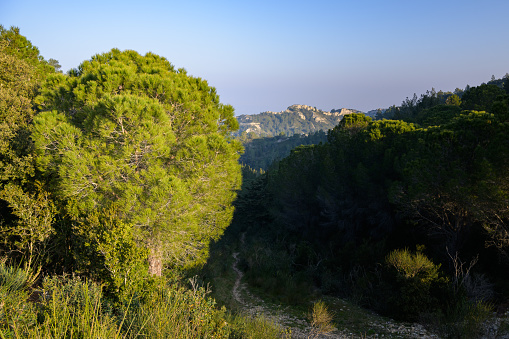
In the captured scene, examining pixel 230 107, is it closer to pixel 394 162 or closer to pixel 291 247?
pixel 394 162

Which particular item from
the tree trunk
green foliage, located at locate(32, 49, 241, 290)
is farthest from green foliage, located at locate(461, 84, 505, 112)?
the tree trunk

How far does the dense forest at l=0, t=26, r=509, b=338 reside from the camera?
654 cm

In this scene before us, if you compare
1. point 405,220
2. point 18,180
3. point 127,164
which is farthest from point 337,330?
point 18,180

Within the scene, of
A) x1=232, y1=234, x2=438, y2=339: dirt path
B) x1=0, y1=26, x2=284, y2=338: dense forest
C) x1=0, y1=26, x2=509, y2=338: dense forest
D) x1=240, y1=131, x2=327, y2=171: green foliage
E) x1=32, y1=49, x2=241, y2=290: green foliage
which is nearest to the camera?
x1=0, y1=26, x2=509, y2=338: dense forest

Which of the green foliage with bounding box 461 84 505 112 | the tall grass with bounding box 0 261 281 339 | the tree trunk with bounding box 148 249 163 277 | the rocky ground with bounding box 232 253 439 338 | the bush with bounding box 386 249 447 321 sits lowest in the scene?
the rocky ground with bounding box 232 253 439 338

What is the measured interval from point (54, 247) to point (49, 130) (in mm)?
3900

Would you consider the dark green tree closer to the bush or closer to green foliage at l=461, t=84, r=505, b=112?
the bush

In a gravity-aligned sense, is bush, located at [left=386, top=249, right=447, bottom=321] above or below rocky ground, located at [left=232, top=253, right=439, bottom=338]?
above

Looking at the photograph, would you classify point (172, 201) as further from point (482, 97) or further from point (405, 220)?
point (482, 97)

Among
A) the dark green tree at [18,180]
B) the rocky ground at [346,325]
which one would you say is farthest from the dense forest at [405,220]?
the dark green tree at [18,180]

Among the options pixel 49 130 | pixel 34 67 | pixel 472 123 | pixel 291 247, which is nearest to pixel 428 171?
pixel 472 123

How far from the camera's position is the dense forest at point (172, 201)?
21.5ft

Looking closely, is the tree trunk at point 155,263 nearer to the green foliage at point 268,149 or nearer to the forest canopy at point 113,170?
the forest canopy at point 113,170

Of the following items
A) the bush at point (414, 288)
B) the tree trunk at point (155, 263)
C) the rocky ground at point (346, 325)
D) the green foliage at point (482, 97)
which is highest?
the green foliage at point (482, 97)
